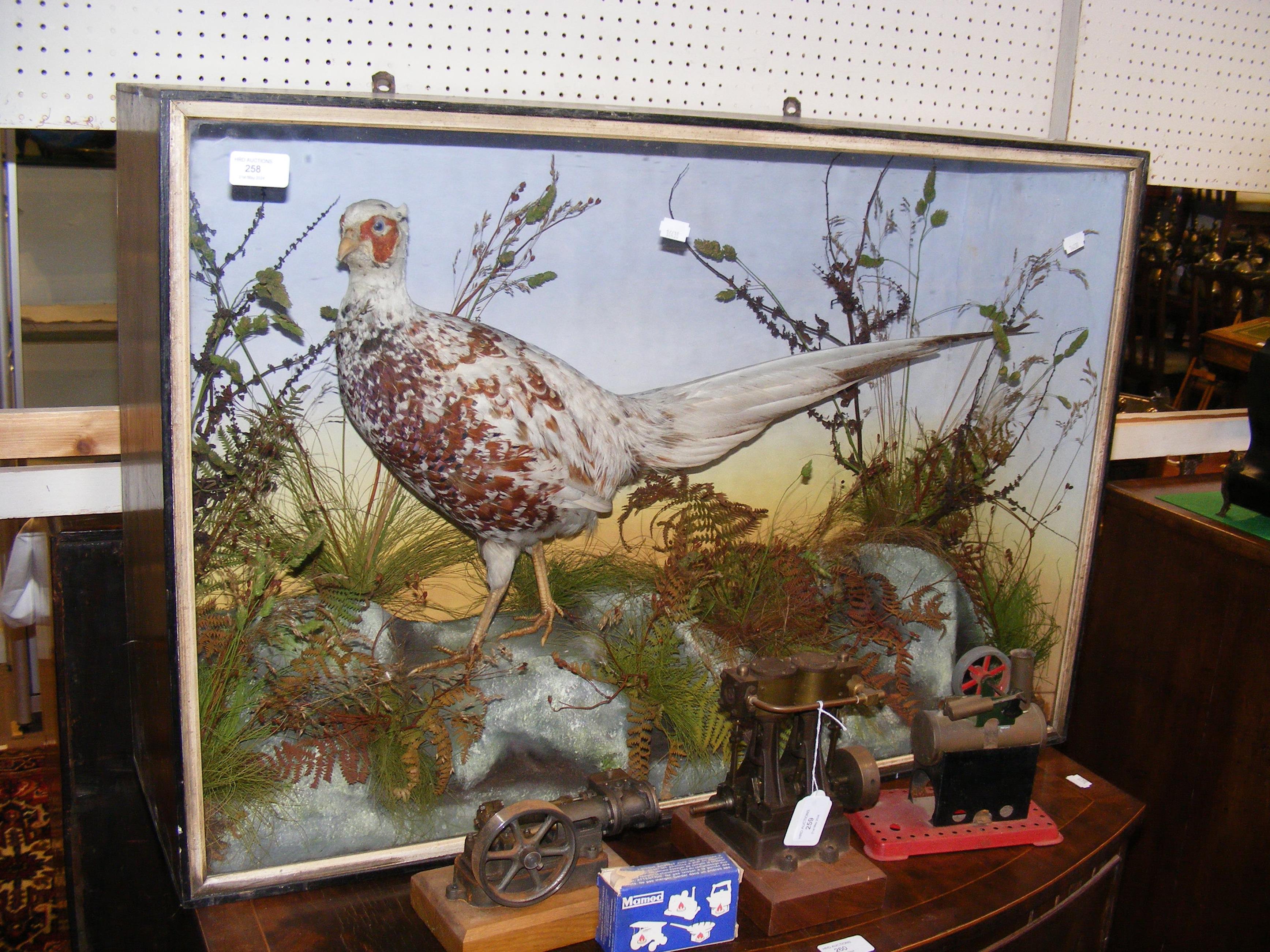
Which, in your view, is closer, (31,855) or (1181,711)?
(1181,711)

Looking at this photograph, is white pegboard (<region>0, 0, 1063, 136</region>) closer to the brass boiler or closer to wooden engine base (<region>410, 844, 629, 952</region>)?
the brass boiler

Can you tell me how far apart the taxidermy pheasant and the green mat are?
99 cm

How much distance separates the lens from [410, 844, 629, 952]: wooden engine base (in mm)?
1420

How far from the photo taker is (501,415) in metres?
1.64

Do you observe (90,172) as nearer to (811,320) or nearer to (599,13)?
(599,13)

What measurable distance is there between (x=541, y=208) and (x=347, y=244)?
1.08ft

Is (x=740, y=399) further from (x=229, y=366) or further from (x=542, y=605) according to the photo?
(x=229, y=366)

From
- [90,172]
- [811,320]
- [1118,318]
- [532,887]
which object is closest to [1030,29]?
[1118,318]

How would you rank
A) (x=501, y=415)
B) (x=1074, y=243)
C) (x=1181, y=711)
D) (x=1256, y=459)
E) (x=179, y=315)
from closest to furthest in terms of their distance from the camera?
(x=179, y=315) → (x=501, y=415) → (x=1074, y=243) → (x=1256, y=459) → (x=1181, y=711)

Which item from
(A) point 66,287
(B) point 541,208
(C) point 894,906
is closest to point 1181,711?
(C) point 894,906

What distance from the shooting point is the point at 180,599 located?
138 centimetres

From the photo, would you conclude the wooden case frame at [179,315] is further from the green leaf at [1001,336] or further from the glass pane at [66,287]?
the glass pane at [66,287]

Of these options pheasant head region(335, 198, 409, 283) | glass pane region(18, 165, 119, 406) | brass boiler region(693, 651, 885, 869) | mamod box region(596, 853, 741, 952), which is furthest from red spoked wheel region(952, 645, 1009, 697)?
glass pane region(18, 165, 119, 406)

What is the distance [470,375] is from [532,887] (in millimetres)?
785
